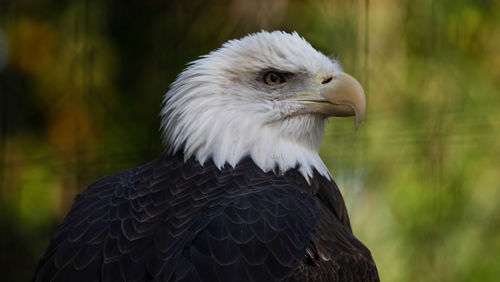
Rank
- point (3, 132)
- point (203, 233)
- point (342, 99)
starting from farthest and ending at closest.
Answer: point (3, 132), point (342, 99), point (203, 233)

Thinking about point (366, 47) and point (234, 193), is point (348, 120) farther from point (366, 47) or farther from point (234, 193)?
point (234, 193)

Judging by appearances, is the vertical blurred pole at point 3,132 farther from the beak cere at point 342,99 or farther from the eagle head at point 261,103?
the beak cere at point 342,99

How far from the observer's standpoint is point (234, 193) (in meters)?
2.27

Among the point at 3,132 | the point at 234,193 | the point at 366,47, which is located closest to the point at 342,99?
the point at 234,193

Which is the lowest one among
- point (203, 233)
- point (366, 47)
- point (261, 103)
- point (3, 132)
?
point (3, 132)

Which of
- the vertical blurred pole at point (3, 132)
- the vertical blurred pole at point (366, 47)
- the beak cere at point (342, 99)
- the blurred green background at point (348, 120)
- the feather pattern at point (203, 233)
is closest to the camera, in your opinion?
the feather pattern at point (203, 233)

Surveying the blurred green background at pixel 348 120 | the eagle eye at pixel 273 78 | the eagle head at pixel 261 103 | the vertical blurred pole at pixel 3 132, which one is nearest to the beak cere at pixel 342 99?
the eagle head at pixel 261 103

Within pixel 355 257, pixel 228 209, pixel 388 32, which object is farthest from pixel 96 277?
pixel 388 32

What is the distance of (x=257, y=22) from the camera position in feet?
13.4

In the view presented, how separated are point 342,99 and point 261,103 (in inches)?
10.3

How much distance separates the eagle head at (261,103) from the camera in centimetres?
256

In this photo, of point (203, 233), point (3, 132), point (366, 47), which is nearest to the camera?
point (203, 233)

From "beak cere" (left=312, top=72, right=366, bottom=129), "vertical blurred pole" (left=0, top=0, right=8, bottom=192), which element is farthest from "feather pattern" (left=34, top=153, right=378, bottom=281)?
"vertical blurred pole" (left=0, top=0, right=8, bottom=192)

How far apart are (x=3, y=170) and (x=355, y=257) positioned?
2.85 metres
